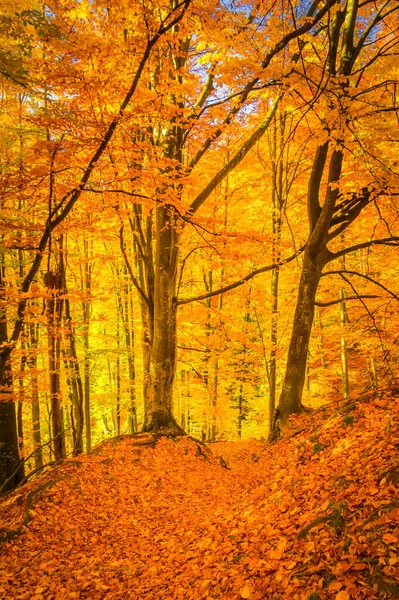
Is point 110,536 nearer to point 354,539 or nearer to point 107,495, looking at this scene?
point 107,495

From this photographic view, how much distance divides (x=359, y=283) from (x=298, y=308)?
306 inches

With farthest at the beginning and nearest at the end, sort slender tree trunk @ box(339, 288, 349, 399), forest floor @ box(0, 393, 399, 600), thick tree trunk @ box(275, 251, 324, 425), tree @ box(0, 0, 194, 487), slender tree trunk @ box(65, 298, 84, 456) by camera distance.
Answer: slender tree trunk @ box(339, 288, 349, 399) < slender tree trunk @ box(65, 298, 84, 456) < thick tree trunk @ box(275, 251, 324, 425) < tree @ box(0, 0, 194, 487) < forest floor @ box(0, 393, 399, 600)

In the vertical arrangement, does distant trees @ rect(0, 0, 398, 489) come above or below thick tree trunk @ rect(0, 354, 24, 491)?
above

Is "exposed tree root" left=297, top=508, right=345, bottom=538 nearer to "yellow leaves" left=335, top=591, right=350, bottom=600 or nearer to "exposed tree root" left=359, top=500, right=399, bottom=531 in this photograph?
"exposed tree root" left=359, top=500, right=399, bottom=531

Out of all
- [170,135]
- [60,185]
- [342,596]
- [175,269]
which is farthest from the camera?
[175,269]

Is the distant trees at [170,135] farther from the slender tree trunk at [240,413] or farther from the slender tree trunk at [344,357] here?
the slender tree trunk at [240,413]

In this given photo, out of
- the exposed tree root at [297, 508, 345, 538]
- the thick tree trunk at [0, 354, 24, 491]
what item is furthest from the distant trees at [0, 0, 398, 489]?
the exposed tree root at [297, 508, 345, 538]

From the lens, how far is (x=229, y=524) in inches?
189

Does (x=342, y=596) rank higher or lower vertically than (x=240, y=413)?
higher

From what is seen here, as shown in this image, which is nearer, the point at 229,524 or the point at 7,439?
the point at 229,524

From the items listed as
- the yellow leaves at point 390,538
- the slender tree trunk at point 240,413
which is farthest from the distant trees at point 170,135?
the slender tree trunk at point 240,413

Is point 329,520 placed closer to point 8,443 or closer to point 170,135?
point 8,443

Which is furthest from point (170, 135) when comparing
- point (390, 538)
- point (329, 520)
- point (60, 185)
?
point (390, 538)

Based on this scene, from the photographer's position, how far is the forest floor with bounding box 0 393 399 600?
9.71 feet
